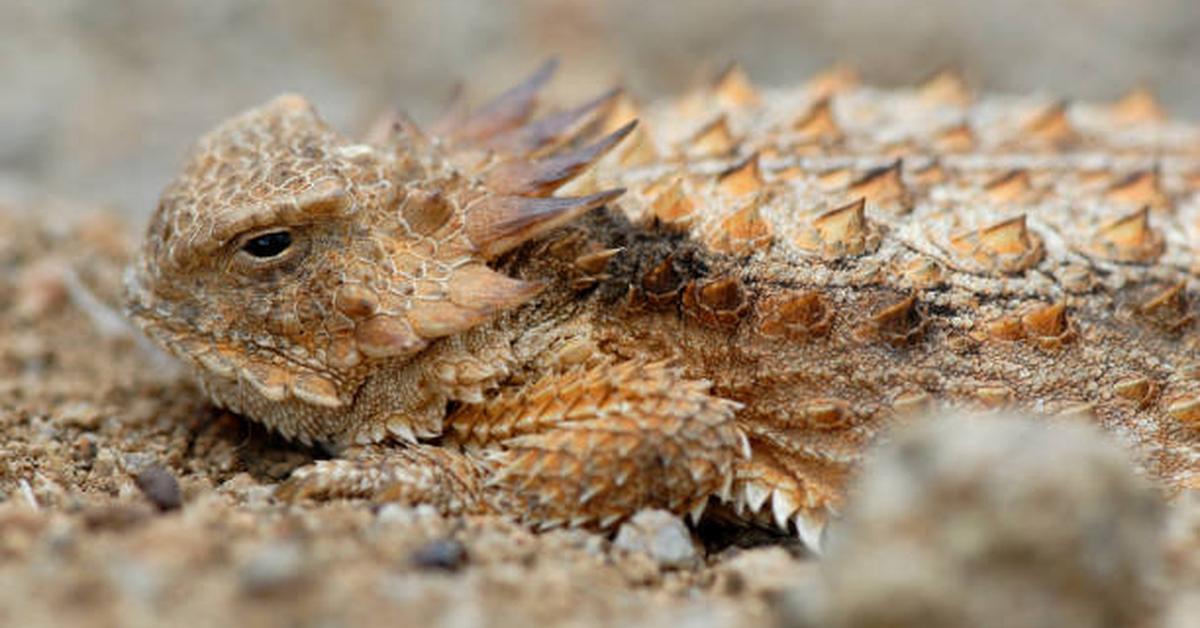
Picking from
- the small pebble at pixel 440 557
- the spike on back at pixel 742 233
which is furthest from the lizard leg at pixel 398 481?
the spike on back at pixel 742 233

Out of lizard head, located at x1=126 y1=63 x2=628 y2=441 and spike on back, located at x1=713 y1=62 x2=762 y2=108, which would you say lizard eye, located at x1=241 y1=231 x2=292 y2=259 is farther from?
spike on back, located at x1=713 y1=62 x2=762 y2=108

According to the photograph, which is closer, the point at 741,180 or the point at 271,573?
the point at 271,573

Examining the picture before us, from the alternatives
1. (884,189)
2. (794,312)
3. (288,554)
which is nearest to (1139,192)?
(884,189)

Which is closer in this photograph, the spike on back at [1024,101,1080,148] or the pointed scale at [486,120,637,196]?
the pointed scale at [486,120,637,196]

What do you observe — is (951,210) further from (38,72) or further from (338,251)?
(38,72)

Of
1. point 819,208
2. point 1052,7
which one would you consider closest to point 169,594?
point 819,208

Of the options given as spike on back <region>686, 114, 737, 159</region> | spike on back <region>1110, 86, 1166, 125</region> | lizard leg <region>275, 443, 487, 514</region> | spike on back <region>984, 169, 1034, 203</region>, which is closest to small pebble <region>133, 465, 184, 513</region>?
lizard leg <region>275, 443, 487, 514</region>

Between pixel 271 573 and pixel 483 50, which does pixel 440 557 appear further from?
pixel 483 50
